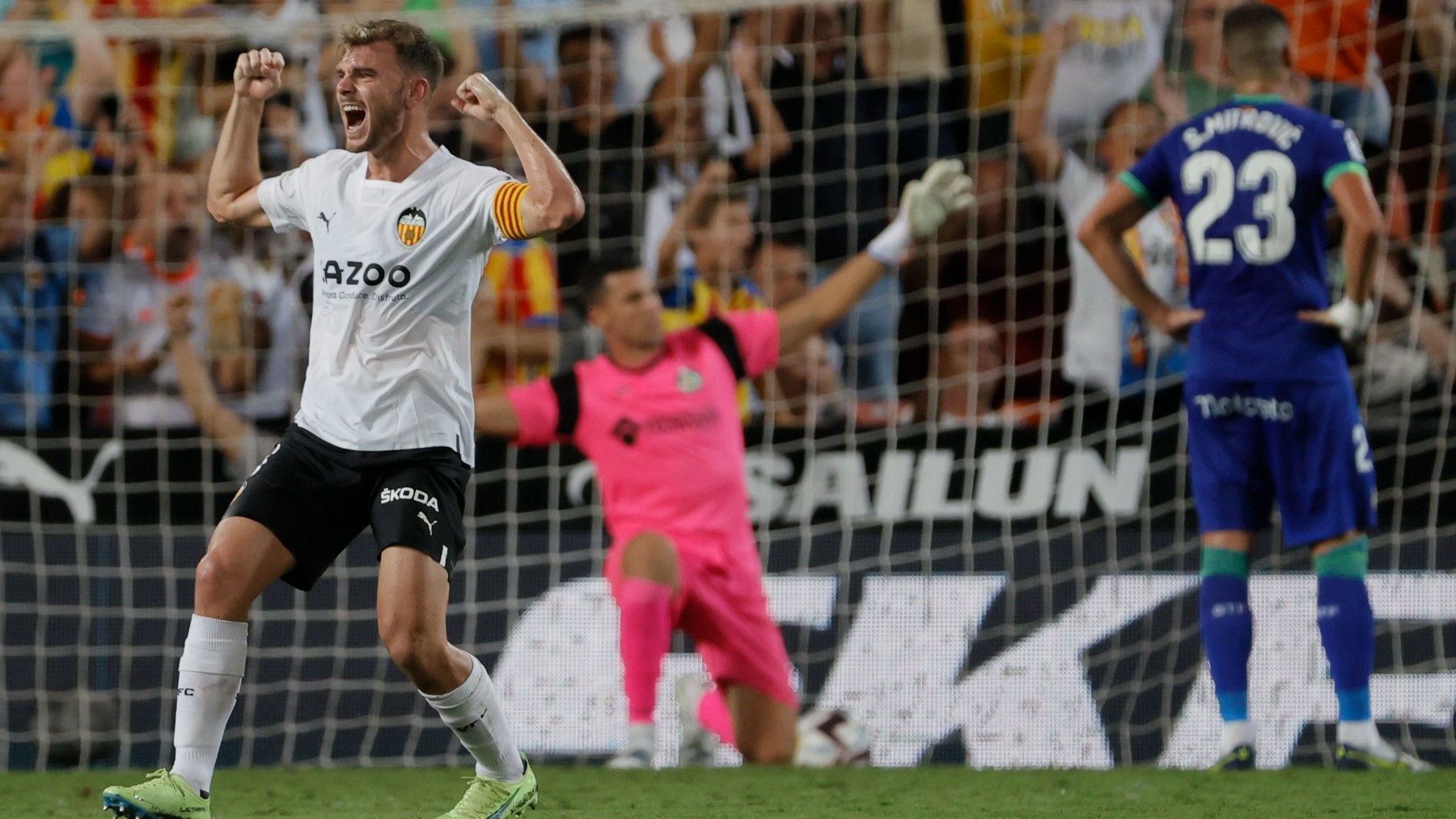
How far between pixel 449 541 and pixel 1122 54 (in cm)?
471

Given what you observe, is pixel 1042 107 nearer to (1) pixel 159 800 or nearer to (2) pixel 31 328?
(2) pixel 31 328

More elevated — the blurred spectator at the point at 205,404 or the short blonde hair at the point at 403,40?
the short blonde hair at the point at 403,40

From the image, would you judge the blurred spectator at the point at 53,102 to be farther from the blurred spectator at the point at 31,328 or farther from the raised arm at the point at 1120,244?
the raised arm at the point at 1120,244

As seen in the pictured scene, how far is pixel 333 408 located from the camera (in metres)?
3.78

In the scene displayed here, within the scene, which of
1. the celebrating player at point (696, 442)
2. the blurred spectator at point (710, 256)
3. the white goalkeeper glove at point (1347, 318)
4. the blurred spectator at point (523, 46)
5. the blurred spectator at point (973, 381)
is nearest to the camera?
the white goalkeeper glove at point (1347, 318)

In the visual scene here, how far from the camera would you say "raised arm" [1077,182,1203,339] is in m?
5.20

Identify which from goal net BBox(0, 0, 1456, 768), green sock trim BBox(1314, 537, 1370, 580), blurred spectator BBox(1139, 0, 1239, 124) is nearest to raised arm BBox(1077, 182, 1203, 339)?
green sock trim BBox(1314, 537, 1370, 580)

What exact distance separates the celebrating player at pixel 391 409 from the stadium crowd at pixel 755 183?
323 cm

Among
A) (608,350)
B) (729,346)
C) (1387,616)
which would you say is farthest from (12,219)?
(1387,616)

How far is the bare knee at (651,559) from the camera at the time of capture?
229 inches

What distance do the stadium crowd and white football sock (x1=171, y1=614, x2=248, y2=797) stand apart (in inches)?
131

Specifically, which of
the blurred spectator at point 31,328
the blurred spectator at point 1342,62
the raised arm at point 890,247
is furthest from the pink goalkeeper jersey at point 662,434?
the blurred spectator at point 1342,62

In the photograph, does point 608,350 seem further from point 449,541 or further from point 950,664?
point 449,541

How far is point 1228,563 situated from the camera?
4957mm
